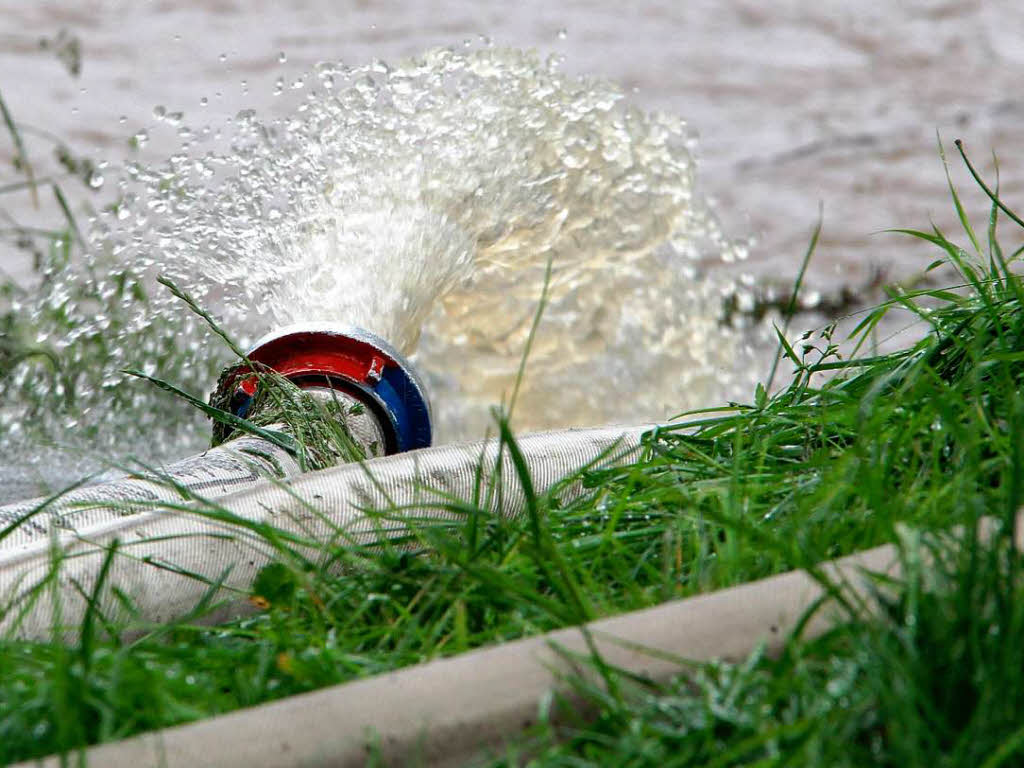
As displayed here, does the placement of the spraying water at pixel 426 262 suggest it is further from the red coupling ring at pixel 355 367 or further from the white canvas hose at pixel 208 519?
the white canvas hose at pixel 208 519

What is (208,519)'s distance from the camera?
54.4 inches

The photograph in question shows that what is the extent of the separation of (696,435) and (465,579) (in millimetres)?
541

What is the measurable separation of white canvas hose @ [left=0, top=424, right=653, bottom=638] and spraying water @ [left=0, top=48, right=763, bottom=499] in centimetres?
134

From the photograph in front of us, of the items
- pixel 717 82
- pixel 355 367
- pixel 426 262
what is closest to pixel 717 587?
pixel 355 367

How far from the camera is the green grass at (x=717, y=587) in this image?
878 mm

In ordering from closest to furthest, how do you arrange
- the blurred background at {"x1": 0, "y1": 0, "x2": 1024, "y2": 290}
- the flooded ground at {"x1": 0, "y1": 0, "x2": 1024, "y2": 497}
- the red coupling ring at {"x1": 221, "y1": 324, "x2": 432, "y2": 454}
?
the red coupling ring at {"x1": 221, "y1": 324, "x2": 432, "y2": 454}, the flooded ground at {"x1": 0, "y1": 0, "x2": 1024, "y2": 497}, the blurred background at {"x1": 0, "y1": 0, "x2": 1024, "y2": 290}

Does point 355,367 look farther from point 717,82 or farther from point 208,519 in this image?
point 717,82

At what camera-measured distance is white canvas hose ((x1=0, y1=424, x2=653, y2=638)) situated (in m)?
1.28

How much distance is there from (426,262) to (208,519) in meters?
2.03

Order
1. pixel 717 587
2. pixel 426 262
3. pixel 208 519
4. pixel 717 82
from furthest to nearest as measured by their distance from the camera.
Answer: pixel 717 82, pixel 426 262, pixel 208 519, pixel 717 587

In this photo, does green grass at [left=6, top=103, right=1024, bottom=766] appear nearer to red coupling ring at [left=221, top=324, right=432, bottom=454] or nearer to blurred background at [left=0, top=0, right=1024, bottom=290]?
red coupling ring at [left=221, top=324, right=432, bottom=454]

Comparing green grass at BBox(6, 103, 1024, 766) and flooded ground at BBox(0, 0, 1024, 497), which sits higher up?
flooded ground at BBox(0, 0, 1024, 497)

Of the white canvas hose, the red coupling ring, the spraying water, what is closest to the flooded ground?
the spraying water

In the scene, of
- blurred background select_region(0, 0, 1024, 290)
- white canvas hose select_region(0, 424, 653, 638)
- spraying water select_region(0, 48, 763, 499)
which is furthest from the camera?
blurred background select_region(0, 0, 1024, 290)
